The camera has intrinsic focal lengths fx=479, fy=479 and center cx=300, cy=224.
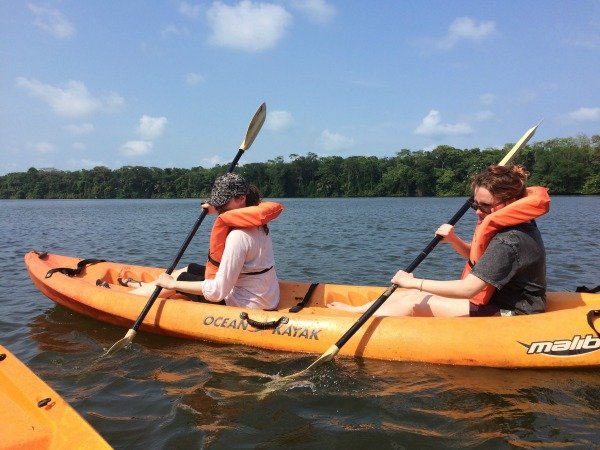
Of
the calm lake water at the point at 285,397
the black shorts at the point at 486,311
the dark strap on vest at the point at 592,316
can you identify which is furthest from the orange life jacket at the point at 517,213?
the calm lake water at the point at 285,397

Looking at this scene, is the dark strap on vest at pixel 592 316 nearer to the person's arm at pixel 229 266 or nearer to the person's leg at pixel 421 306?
the person's leg at pixel 421 306

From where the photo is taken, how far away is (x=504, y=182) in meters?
3.75

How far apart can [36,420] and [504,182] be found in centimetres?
345

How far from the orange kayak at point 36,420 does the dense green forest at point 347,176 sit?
61.7m

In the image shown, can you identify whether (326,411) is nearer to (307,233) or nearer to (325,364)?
(325,364)

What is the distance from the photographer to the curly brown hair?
376 centimetres

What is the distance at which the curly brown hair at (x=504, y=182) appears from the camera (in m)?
3.76

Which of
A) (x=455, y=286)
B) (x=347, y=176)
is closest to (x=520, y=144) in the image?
(x=455, y=286)

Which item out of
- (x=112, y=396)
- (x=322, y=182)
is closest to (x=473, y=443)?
(x=112, y=396)

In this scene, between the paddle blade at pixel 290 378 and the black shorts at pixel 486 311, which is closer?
the paddle blade at pixel 290 378

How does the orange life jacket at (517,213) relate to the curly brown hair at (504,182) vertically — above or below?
below

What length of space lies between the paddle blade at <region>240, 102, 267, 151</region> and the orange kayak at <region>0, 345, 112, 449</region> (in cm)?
474

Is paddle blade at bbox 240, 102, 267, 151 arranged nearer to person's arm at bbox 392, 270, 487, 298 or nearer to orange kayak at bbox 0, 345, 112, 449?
person's arm at bbox 392, 270, 487, 298

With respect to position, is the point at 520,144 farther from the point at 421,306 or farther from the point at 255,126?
the point at 255,126
